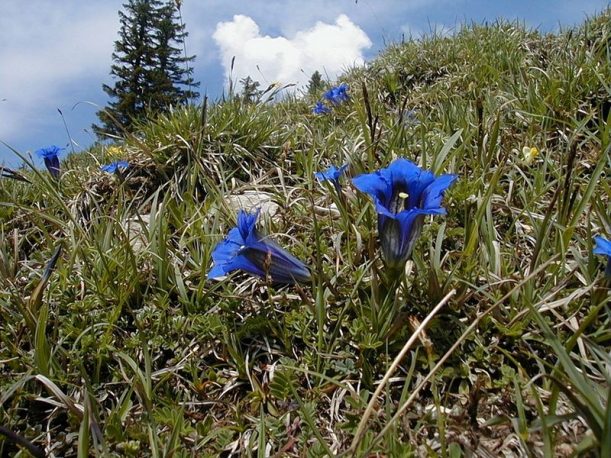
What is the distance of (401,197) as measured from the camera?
1.66 metres

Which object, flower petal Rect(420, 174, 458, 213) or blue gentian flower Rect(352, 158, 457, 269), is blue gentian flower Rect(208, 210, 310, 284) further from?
flower petal Rect(420, 174, 458, 213)

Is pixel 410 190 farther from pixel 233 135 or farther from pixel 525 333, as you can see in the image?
pixel 233 135

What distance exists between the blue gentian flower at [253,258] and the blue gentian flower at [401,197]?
1.25 feet

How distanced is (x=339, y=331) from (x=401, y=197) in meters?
0.52

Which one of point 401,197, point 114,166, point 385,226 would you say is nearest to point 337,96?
point 114,166

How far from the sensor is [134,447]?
143cm

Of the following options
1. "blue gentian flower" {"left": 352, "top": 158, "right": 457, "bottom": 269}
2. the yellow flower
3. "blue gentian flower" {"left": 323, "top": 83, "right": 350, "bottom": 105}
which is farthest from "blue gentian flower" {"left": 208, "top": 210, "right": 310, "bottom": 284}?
"blue gentian flower" {"left": 323, "top": 83, "right": 350, "bottom": 105}

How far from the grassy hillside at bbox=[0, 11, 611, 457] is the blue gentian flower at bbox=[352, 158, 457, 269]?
6 cm

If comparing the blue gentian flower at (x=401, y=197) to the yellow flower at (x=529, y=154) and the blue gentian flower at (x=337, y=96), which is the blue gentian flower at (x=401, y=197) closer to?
the yellow flower at (x=529, y=154)

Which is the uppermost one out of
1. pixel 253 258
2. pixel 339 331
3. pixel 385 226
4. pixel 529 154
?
pixel 529 154

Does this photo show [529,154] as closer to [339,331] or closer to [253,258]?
[339,331]

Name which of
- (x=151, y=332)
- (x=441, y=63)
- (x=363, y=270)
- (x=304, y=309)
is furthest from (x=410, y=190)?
(x=441, y=63)

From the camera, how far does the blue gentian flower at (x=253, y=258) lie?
5.59 feet

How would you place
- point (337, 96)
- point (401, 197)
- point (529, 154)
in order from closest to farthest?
point (401, 197)
point (529, 154)
point (337, 96)
